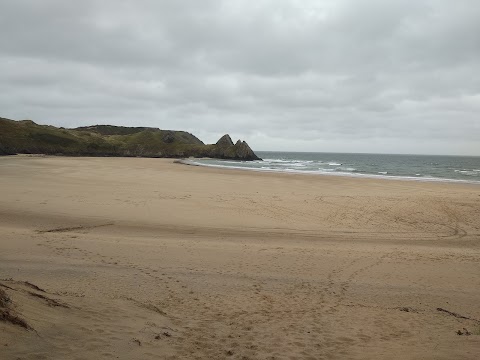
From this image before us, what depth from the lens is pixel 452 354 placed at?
182 inches

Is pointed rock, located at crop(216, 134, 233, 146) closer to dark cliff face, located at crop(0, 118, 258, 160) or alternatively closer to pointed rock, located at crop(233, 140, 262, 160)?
dark cliff face, located at crop(0, 118, 258, 160)

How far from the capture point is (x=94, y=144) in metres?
79.8

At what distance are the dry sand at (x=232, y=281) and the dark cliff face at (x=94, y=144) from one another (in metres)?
60.0

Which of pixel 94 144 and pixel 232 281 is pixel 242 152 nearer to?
pixel 94 144

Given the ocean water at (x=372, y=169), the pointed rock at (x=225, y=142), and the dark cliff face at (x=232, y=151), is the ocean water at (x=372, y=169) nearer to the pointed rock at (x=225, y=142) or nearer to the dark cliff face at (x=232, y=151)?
the dark cliff face at (x=232, y=151)

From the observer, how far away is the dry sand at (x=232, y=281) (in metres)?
4.88

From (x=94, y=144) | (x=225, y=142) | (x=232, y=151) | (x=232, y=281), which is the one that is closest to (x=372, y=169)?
(x=232, y=151)

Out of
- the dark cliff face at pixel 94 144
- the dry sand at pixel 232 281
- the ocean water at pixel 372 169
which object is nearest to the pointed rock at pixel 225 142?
the dark cliff face at pixel 94 144

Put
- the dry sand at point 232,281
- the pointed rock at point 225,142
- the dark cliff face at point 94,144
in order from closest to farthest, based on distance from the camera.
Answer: the dry sand at point 232,281
the dark cliff face at point 94,144
the pointed rock at point 225,142

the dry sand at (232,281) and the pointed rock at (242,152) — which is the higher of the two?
the pointed rock at (242,152)

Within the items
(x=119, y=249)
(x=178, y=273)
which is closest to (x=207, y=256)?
(x=178, y=273)

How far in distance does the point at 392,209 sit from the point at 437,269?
818 cm

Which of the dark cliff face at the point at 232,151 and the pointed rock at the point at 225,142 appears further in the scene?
the pointed rock at the point at 225,142

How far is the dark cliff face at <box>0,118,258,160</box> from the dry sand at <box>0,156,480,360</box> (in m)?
60.0
